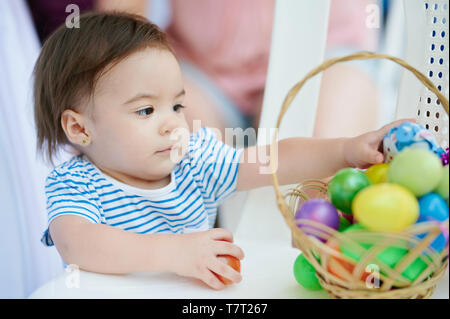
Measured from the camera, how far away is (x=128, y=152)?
851 mm

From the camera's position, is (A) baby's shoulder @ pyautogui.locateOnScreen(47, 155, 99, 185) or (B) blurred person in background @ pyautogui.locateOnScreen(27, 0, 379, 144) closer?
(A) baby's shoulder @ pyautogui.locateOnScreen(47, 155, 99, 185)

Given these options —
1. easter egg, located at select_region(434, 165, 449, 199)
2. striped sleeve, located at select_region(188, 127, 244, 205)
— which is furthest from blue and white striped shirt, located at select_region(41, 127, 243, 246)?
easter egg, located at select_region(434, 165, 449, 199)

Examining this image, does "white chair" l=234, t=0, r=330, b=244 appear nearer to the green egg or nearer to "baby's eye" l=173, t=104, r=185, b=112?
"baby's eye" l=173, t=104, r=185, b=112

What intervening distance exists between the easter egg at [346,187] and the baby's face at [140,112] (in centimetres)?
32

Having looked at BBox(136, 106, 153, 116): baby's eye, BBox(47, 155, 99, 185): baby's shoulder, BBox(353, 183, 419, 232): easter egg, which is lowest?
BBox(47, 155, 99, 185): baby's shoulder

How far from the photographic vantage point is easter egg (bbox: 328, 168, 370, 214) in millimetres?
596

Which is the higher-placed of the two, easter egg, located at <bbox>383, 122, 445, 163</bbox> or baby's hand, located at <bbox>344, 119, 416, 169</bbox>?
easter egg, located at <bbox>383, 122, 445, 163</bbox>

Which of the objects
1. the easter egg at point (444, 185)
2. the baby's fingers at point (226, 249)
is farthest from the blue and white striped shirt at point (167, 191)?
the easter egg at point (444, 185)

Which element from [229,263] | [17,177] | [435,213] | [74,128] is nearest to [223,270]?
[229,263]

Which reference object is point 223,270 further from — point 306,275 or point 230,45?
point 230,45

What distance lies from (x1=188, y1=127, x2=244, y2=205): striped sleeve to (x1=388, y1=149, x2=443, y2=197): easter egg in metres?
0.42

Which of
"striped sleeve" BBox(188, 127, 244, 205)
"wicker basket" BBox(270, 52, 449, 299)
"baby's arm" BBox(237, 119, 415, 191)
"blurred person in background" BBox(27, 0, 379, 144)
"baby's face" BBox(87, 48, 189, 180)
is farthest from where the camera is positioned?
"blurred person in background" BBox(27, 0, 379, 144)
